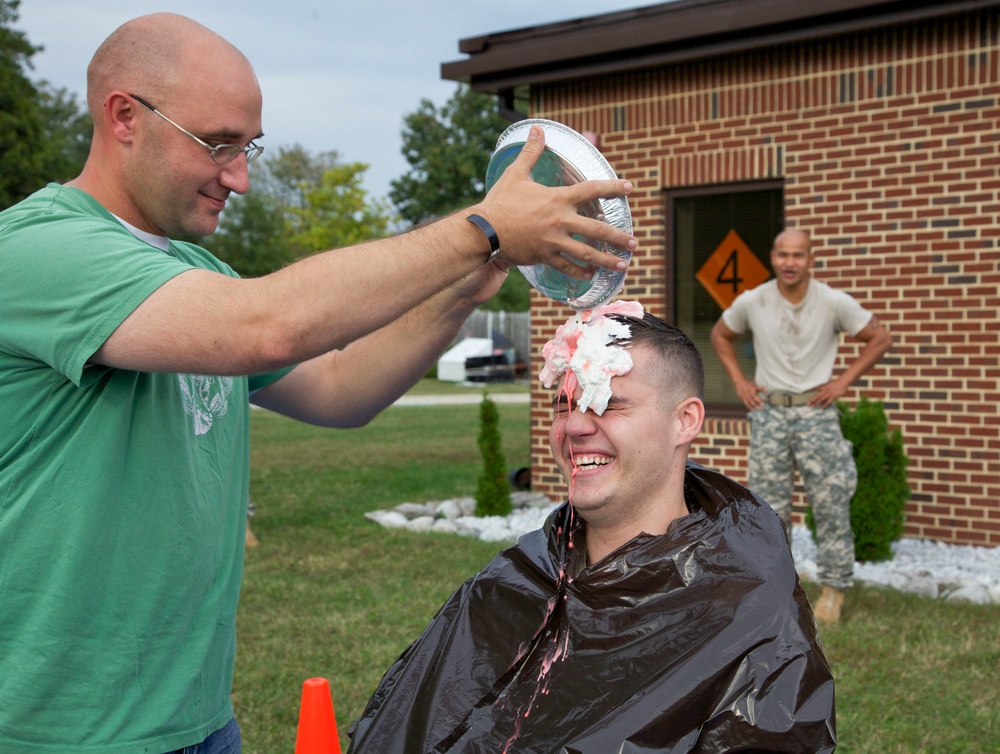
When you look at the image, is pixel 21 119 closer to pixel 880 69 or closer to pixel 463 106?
pixel 463 106

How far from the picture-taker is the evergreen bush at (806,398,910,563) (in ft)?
21.8

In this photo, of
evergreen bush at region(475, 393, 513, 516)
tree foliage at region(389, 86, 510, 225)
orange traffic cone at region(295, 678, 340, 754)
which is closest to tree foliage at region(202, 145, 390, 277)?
tree foliage at region(389, 86, 510, 225)

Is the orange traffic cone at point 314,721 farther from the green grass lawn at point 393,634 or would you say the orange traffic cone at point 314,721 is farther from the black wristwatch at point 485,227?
the black wristwatch at point 485,227

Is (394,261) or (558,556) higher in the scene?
(394,261)

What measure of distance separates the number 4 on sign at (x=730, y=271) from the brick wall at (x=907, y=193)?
0.50 meters

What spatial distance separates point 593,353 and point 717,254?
6.01m

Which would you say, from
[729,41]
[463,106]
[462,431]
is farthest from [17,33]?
[729,41]

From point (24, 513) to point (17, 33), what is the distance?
32.9 metres

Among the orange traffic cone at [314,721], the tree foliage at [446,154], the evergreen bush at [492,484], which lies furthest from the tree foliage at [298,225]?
the orange traffic cone at [314,721]

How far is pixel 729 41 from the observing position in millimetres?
7496

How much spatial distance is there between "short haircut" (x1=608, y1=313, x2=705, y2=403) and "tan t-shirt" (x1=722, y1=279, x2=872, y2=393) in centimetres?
348

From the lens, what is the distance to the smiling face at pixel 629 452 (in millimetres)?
2455

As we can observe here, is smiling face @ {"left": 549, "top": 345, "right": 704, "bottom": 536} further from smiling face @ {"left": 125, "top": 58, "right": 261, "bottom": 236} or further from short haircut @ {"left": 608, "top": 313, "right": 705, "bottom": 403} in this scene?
smiling face @ {"left": 125, "top": 58, "right": 261, "bottom": 236}

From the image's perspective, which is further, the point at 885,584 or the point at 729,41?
the point at 729,41
